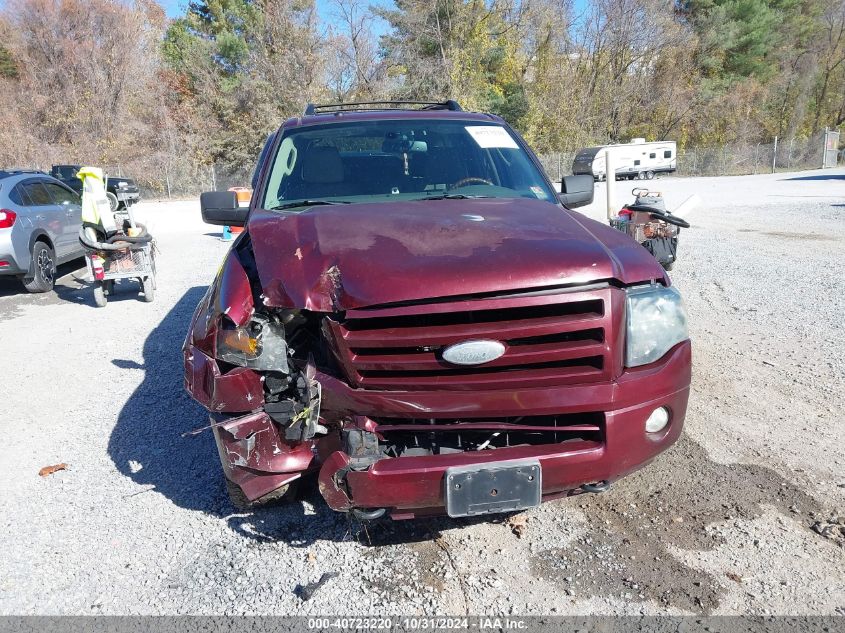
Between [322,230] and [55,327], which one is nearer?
[322,230]

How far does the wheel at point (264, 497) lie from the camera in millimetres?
2969

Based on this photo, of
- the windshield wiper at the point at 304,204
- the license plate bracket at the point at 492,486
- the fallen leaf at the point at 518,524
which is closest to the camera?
the license plate bracket at the point at 492,486

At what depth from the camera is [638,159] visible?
41.2 metres

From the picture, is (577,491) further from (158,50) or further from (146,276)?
(158,50)

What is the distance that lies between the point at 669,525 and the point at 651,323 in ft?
3.77

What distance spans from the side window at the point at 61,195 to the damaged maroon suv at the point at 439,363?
9464 millimetres

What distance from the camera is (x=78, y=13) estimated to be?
41094 mm

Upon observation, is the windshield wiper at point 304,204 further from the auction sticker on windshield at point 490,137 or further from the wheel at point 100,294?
the wheel at point 100,294

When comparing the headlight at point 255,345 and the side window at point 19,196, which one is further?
the side window at point 19,196

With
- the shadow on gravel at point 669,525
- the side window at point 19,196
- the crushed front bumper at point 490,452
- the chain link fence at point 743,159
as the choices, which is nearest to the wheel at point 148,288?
the side window at point 19,196

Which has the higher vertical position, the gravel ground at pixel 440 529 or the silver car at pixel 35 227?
the silver car at pixel 35 227

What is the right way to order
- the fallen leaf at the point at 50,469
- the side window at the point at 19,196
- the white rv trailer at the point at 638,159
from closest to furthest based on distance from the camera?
1. the fallen leaf at the point at 50,469
2. the side window at the point at 19,196
3. the white rv trailer at the point at 638,159

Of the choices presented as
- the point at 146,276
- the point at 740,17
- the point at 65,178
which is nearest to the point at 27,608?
the point at 146,276

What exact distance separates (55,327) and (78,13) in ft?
141
